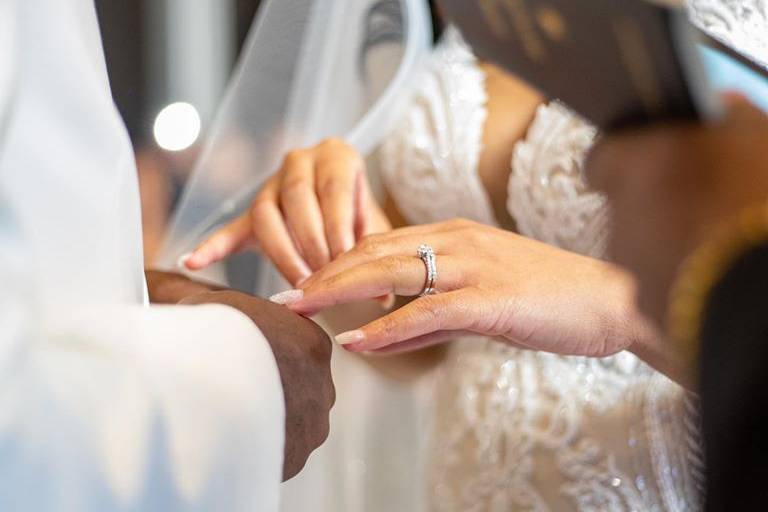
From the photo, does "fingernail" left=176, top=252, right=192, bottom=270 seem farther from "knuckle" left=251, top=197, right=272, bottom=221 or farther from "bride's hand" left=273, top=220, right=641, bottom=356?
"bride's hand" left=273, top=220, right=641, bottom=356

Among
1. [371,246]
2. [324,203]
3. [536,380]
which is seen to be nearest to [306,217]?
[324,203]

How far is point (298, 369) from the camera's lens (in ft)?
1.55

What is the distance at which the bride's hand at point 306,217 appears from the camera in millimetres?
667

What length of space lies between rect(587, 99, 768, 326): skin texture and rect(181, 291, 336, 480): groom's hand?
182 mm

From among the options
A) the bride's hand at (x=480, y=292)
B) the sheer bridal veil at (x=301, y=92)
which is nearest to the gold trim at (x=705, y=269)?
the bride's hand at (x=480, y=292)

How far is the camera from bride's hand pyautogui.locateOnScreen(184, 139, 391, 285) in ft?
2.19

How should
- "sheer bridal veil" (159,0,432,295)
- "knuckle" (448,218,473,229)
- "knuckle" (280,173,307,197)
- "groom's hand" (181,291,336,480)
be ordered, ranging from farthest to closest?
Result: "sheer bridal veil" (159,0,432,295) < "knuckle" (280,173,307,197) < "knuckle" (448,218,473,229) < "groom's hand" (181,291,336,480)

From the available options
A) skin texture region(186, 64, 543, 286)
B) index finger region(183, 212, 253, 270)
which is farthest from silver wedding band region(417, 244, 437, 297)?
index finger region(183, 212, 253, 270)

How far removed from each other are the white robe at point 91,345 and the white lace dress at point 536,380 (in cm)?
32

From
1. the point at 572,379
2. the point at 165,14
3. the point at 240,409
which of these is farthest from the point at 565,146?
the point at 165,14

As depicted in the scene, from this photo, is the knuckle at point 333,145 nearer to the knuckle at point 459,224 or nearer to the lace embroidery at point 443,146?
the lace embroidery at point 443,146

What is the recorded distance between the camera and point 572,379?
2.43 feet

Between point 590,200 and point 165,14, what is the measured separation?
1.87 m

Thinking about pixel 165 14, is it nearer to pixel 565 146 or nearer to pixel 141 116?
pixel 141 116
